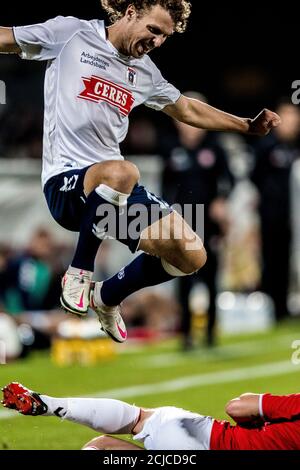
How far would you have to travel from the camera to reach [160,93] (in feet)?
22.3

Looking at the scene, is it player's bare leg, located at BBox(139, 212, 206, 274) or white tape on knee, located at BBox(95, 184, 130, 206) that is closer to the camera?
white tape on knee, located at BBox(95, 184, 130, 206)

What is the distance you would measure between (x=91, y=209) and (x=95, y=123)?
1.89 ft

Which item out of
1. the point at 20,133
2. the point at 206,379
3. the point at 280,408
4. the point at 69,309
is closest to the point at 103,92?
the point at 69,309

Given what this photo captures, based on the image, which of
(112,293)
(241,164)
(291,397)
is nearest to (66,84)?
(112,293)

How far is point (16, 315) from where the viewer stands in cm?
1219

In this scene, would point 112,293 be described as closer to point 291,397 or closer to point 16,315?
point 291,397

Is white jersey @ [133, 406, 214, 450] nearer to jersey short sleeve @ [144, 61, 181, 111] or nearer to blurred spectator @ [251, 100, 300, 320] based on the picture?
jersey short sleeve @ [144, 61, 181, 111]

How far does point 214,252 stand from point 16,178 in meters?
2.81

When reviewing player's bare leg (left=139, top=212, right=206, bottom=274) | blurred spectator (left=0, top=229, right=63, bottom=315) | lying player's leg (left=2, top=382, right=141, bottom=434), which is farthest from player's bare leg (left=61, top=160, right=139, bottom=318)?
blurred spectator (left=0, top=229, right=63, bottom=315)

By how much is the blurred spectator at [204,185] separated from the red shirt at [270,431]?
653cm

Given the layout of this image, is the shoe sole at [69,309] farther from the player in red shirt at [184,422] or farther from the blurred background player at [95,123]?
the player in red shirt at [184,422]

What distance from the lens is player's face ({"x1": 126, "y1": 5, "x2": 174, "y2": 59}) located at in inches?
242

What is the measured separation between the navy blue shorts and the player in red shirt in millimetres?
1046

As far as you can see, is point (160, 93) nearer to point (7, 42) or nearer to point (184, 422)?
point (7, 42)
